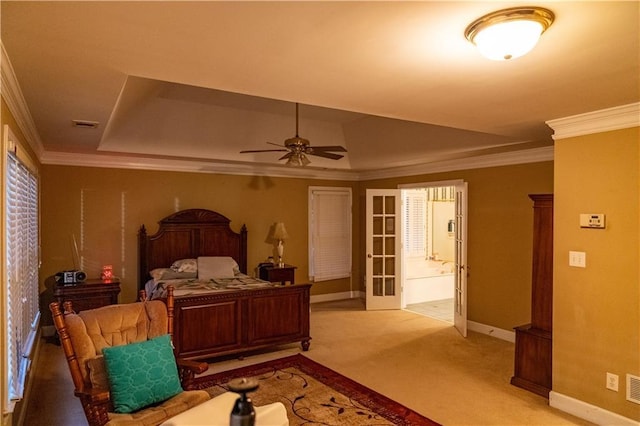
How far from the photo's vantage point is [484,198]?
573 cm

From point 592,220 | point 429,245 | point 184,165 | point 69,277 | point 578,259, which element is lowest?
point 69,277

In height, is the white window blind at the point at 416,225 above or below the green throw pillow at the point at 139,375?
above

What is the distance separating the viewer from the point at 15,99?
8.61ft

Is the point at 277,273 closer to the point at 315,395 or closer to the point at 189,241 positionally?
the point at 189,241

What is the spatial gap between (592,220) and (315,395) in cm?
272

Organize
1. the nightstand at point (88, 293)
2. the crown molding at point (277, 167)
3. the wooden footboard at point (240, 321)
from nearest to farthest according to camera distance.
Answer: the wooden footboard at point (240, 321)
the nightstand at point (88, 293)
the crown molding at point (277, 167)

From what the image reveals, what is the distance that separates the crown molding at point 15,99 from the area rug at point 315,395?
2.70 metres

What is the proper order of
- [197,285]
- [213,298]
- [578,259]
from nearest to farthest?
[578,259] < [213,298] < [197,285]

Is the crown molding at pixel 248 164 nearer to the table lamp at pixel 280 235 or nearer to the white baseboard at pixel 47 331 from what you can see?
the table lamp at pixel 280 235

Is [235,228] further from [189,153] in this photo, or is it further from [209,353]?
[209,353]

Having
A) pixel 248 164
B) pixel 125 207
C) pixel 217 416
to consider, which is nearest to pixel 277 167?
pixel 248 164

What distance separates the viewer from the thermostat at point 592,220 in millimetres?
3166

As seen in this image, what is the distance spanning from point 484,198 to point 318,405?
373cm

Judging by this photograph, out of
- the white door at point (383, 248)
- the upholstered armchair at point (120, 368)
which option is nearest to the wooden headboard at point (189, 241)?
the white door at point (383, 248)
